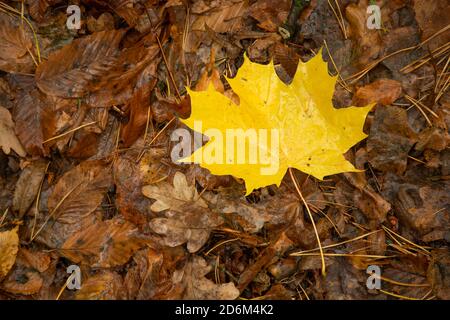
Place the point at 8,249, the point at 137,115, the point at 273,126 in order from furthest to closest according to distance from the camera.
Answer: the point at 137,115 → the point at 8,249 → the point at 273,126

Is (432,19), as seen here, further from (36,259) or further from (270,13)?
(36,259)

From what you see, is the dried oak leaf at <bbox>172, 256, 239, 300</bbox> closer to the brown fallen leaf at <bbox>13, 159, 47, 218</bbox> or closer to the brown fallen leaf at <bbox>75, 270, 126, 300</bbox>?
the brown fallen leaf at <bbox>75, 270, 126, 300</bbox>

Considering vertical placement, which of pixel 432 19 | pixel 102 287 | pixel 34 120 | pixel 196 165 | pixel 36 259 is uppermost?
pixel 432 19

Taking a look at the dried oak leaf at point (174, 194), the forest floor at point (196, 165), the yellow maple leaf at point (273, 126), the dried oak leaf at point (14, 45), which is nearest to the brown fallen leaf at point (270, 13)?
the forest floor at point (196, 165)

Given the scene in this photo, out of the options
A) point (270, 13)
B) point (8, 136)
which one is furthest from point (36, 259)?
point (270, 13)

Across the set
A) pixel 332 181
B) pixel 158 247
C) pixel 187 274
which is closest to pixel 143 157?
pixel 158 247
